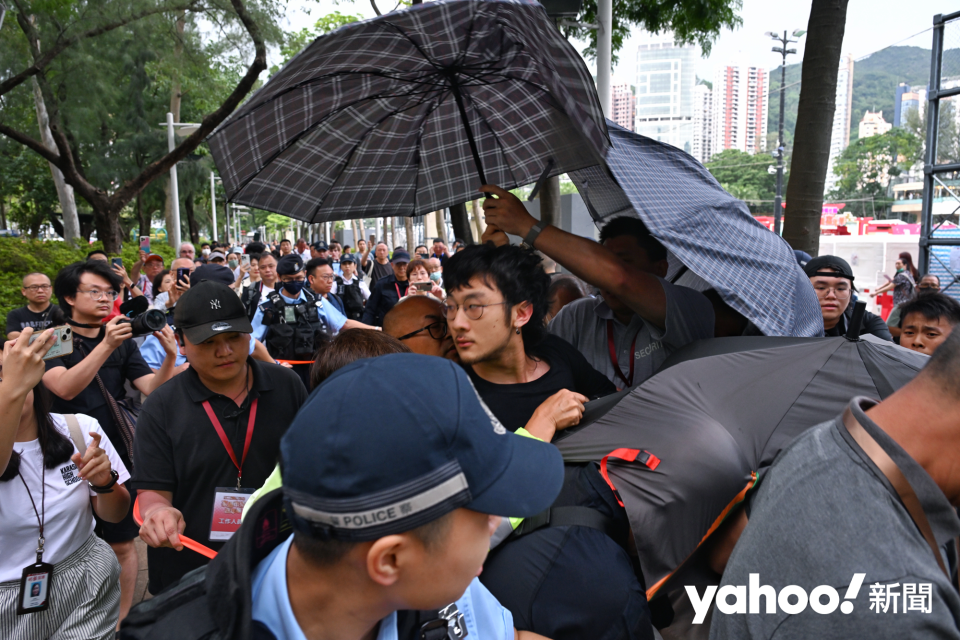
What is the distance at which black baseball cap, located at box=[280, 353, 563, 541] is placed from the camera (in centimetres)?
103

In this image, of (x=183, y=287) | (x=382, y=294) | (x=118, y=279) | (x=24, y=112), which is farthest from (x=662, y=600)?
(x=24, y=112)

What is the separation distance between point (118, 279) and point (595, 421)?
12.0 feet

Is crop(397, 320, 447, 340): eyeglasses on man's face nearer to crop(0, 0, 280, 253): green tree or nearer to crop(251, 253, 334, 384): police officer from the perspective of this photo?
crop(251, 253, 334, 384): police officer

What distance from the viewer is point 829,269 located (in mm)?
4672

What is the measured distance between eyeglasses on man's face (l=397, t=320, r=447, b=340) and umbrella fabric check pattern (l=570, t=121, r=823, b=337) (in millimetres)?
959

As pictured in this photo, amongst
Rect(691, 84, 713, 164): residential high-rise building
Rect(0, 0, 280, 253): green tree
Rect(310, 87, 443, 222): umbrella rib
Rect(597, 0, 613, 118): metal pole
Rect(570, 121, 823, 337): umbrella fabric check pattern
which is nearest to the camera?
Rect(570, 121, 823, 337): umbrella fabric check pattern

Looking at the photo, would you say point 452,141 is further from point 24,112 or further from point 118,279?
point 24,112

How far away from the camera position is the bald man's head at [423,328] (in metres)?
2.93

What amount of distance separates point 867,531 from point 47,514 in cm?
308

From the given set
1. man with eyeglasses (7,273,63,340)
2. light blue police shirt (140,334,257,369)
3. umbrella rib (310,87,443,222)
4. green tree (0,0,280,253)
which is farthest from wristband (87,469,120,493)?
green tree (0,0,280,253)

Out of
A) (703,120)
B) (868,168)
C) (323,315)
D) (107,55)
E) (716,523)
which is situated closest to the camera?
(716,523)

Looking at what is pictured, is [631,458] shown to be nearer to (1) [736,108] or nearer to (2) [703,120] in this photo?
(2) [703,120]

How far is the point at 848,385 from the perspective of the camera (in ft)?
6.39

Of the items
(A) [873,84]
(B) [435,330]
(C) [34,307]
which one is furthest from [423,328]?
(A) [873,84]
